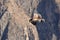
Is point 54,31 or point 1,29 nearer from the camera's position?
point 1,29

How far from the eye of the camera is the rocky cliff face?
1536 centimetres

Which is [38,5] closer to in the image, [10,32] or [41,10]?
[41,10]

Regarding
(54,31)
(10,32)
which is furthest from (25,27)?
(54,31)

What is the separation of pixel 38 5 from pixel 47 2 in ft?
1.64

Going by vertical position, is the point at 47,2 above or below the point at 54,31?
above

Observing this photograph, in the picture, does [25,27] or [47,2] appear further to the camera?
[47,2]

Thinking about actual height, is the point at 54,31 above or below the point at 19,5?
below

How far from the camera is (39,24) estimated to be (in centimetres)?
1598

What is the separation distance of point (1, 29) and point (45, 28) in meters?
1.94

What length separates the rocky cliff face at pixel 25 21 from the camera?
1536cm

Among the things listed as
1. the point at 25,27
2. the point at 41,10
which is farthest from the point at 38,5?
the point at 25,27

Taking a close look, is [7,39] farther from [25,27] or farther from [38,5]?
[38,5]

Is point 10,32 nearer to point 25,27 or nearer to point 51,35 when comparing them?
point 25,27

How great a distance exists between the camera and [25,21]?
15.4 meters
